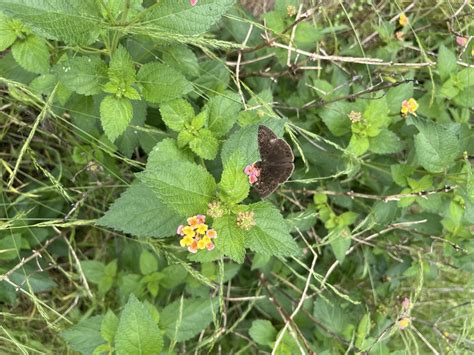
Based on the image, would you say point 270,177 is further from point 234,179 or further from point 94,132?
point 94,132

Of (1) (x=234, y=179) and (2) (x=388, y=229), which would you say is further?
(2) (x=388, y=229)

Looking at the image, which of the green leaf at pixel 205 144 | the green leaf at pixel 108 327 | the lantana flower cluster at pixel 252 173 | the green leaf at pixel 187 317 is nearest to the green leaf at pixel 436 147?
the lantana flower cluster at pixel 252 173

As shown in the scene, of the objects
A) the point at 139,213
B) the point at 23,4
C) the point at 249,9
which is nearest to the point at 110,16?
the point at 23,4

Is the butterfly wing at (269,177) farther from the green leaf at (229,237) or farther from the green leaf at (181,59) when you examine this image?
the green leaf at (181,59)

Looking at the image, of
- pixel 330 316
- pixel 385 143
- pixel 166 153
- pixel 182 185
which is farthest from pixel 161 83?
pixel 330 316

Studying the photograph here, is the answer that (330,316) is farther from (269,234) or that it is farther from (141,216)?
(141,216)

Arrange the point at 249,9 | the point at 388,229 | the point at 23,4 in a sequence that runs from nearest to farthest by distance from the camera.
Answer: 1. the point at 23,4
2. the point at 388,229
3. the point at 249,9

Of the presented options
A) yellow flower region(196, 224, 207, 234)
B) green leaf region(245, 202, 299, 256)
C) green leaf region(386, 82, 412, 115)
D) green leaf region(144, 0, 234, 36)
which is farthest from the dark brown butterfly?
green leaf region(386, 82, 412, 115)
